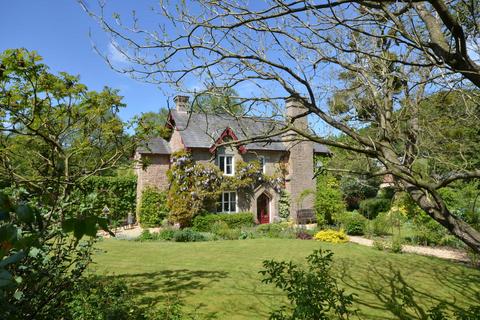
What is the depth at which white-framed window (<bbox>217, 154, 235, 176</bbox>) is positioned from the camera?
2288cm

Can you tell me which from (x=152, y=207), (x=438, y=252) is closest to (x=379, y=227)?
(x=438, y=252)

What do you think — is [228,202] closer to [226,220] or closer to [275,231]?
[226,220]

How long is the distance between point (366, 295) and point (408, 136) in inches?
186

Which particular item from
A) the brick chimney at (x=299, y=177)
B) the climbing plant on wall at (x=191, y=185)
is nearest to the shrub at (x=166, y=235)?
the climbing plant on wall at (x=191, y=185)

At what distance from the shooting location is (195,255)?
13414 millimetres

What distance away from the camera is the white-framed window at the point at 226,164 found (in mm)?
22875

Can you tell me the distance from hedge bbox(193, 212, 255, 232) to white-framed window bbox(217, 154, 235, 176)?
8.70 feet

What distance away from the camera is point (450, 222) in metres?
3.29

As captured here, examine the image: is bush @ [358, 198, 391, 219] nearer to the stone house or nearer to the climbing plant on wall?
the stone house

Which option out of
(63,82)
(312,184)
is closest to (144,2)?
(63,82)

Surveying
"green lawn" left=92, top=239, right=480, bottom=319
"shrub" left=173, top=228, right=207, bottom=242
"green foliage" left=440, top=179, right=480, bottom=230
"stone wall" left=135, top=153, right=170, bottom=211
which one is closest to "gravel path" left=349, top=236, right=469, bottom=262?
"green lawn" left=92, top=239, right=480, bottom=319

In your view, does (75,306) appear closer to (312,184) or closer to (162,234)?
(162,234)

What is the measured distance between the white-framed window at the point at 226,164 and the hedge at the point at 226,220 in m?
2.65

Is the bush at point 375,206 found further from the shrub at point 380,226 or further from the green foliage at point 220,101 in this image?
the green foliage at point 220,101
